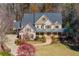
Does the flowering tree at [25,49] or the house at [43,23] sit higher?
the house at [43,23]

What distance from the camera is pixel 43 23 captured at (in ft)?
3.75

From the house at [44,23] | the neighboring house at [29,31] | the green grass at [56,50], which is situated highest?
the house at [44,23]

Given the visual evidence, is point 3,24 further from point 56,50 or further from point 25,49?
point 56,50

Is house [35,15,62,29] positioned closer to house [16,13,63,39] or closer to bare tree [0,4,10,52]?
house [16,13,63,39]

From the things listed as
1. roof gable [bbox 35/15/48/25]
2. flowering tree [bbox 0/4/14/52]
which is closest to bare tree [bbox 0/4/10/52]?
flowering tree [bbox 0/4/14/52]

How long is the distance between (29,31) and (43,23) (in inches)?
3.1

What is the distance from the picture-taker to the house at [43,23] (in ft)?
3.73

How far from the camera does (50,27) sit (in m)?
1.14

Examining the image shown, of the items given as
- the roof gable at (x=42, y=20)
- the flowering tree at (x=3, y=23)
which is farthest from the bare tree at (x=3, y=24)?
the roof gable at (x=42, y=20)

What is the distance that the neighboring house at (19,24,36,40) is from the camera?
114 centimetres

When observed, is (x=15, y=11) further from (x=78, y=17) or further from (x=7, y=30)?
(x=78, y=17)

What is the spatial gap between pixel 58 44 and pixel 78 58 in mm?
118

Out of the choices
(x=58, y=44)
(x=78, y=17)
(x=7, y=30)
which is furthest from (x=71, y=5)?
(x=7, y=30)

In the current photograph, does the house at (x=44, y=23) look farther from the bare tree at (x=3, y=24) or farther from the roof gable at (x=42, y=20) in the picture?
the bare tree at (x=3, y=24)
